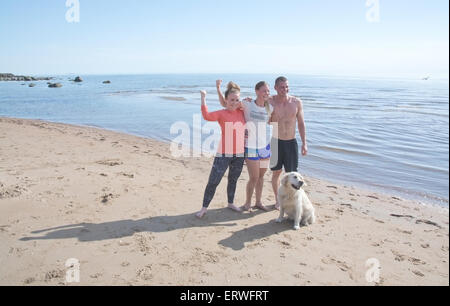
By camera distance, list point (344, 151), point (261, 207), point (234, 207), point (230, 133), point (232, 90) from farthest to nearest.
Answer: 1. point (344, 151)
2. point (261, 207)
3. point (234, 207)
4. point (230, 133)
5. point (232, 90)

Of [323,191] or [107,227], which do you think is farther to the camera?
[323,191]

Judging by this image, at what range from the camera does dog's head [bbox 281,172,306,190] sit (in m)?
4.36

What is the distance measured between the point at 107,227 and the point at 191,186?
228 centimetres

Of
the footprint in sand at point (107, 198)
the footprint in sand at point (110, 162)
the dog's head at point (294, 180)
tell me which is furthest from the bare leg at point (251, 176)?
the footprint in sand at point (110, 162)

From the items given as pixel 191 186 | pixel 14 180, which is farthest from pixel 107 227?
pixel 14 180

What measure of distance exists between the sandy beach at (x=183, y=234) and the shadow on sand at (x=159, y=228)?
2 cm

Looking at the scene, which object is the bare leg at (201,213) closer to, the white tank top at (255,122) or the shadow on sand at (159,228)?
the shadow on sand at (159,228)

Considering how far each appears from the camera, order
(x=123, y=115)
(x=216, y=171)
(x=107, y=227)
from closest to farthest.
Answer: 1. (x=107, y=227)
2. (x=216, y=171)
3. (x=123, y=115)

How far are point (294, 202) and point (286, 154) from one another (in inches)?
31.1

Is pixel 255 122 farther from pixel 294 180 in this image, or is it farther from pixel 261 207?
pixel 261 207

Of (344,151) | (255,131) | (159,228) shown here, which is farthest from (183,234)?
(344,151)

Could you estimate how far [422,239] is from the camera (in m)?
4.58

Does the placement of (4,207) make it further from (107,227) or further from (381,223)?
(381,223)

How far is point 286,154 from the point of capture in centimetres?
487
